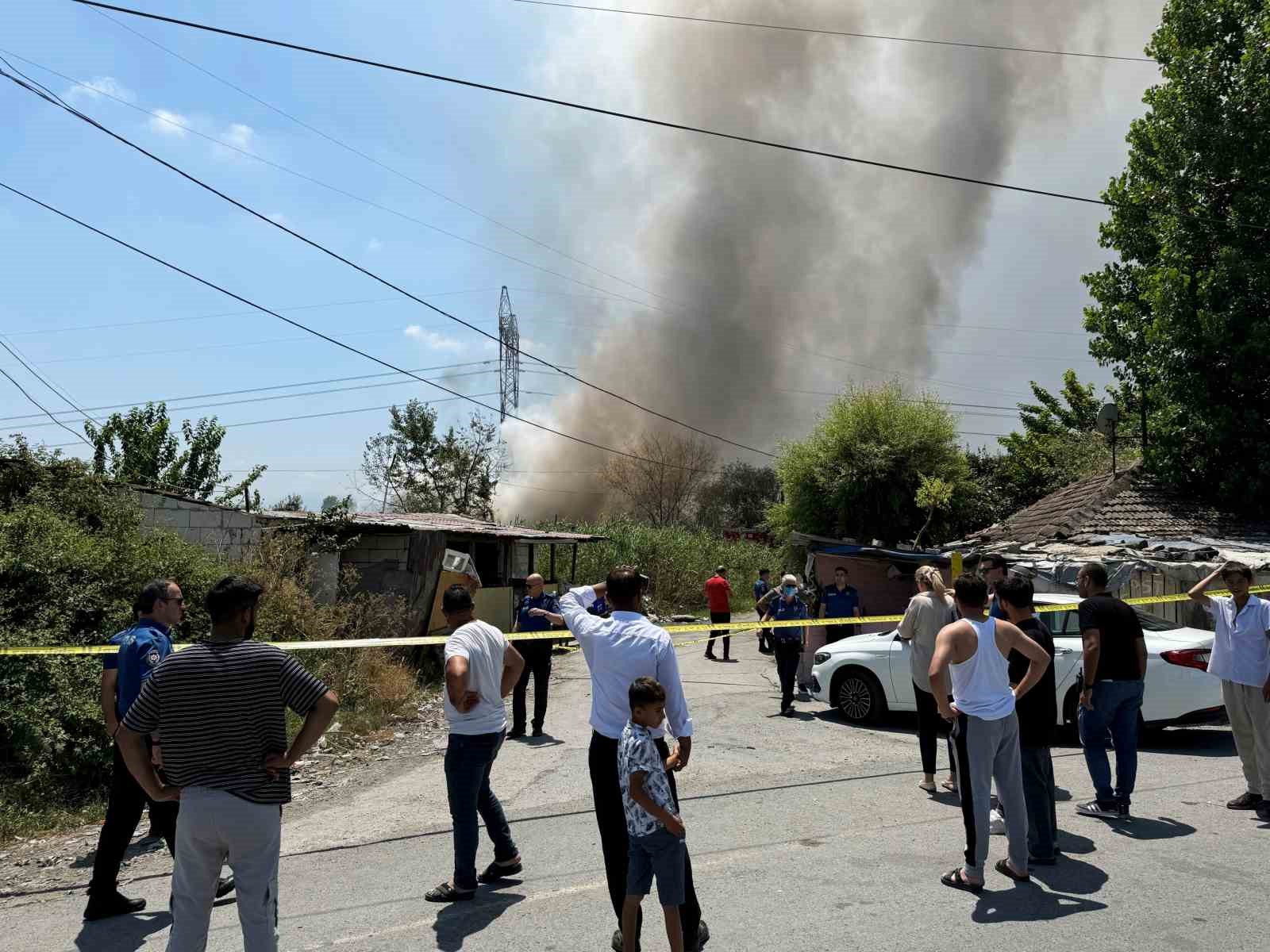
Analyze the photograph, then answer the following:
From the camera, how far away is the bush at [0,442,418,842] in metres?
7.04

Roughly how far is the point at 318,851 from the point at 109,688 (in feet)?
5.79

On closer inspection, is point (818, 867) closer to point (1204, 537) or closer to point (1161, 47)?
point (1204, 537)

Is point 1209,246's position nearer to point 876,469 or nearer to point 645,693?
point 876,469

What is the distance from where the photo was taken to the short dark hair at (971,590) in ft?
16.0

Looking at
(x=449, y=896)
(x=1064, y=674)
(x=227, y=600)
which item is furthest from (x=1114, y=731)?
(x=227, y=600)

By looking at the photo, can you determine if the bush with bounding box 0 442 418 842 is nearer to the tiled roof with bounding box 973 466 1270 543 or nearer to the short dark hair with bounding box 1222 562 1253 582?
the short dark hair with bounding box 1222 562 1253 582

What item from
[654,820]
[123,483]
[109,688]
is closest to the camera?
[654,820]

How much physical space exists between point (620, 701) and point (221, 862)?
161 cm

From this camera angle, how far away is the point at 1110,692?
6078 mm

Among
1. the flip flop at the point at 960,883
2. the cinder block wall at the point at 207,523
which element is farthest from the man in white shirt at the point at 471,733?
the cinder block wall at the point at 207,523

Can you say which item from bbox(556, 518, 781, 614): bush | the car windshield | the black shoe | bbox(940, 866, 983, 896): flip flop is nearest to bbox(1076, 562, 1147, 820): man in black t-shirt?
bbox(940, 866, 983, 896): flip flop

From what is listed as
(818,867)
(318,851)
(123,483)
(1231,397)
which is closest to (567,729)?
(318,851)

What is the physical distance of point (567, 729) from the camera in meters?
10.2

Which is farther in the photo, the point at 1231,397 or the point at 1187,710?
the point at 1231,397
